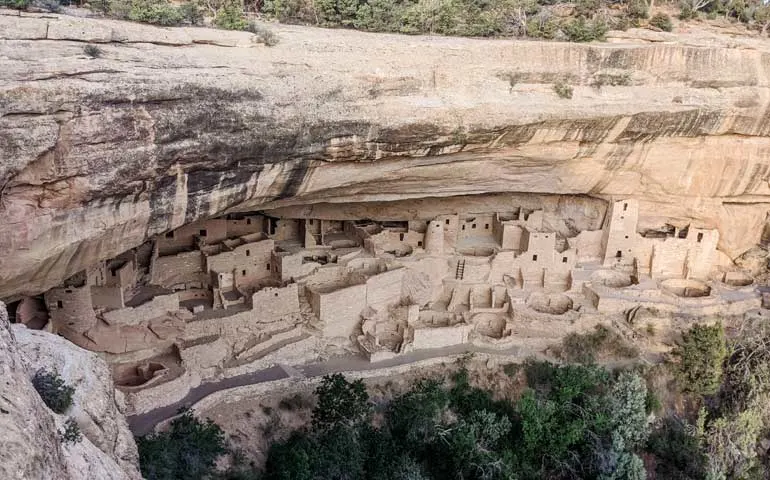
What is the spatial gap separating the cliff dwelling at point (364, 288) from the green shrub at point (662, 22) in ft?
13.6

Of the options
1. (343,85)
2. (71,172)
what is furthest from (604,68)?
(71,172)

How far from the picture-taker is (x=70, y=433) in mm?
4699

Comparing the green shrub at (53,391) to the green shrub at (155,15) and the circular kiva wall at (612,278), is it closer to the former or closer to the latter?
the green shrub at (155,15)

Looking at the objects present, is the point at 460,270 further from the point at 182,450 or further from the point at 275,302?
the point at 182,450

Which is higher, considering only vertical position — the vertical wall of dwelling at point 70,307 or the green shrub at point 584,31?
the green shrub at point 584,31

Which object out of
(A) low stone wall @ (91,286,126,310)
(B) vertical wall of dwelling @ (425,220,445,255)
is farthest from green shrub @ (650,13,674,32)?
(A) low stone wall @ (91,286,126,310)

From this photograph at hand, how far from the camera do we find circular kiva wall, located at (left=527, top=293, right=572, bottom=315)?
1533 centimetres

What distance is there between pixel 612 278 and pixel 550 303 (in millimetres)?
1855

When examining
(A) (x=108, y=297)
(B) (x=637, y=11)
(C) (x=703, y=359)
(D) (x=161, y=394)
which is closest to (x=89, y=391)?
(D) (x=161, y=394)

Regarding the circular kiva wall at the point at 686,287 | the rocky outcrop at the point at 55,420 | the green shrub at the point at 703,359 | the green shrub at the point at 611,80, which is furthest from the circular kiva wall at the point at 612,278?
the rocky outcrop at the point at 55,420

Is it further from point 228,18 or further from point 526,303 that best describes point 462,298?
point 228,18

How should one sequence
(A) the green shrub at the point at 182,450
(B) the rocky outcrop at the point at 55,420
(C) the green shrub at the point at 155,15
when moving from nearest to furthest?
1. (B) the rocky outcrop at the point at 55,420
2. (A) the green shrub at the point at 182,450
3. (C) the green shrub at the point at 155,15

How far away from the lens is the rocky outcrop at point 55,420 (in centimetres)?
368

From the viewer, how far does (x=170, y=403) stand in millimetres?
10828
